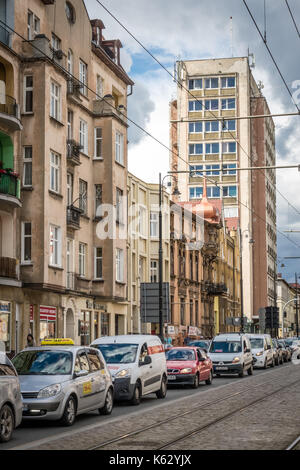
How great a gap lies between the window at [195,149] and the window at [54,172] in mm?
61103

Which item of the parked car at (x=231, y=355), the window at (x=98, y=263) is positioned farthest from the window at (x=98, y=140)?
the parked car at (x=231, y=355)

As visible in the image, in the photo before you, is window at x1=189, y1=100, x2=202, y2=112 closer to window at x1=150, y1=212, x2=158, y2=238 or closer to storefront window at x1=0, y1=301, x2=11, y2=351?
window at x1=150, y1=212, x2=158, y2=238

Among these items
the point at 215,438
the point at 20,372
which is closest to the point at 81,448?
the point at 215,438

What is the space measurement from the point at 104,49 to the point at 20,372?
1224 inches

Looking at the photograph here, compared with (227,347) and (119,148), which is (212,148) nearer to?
(119,148)

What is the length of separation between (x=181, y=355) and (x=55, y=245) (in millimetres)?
8368

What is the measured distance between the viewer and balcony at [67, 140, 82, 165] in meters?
37.4

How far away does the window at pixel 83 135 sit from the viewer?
40.4m

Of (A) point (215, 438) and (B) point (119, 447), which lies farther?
(A) point (215, 438)

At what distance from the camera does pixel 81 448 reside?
508 inches

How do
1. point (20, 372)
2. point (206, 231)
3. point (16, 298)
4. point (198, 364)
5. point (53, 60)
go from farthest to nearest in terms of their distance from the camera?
point (206, 231)
point (53, 60)
point (16, 298)
point (198, 364)
point (20, 372)

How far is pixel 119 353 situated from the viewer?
72.8ft

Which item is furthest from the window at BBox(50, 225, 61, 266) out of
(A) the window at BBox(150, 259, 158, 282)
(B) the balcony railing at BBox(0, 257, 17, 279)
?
(A) the window at BBox(150, 259, 158, 282)
